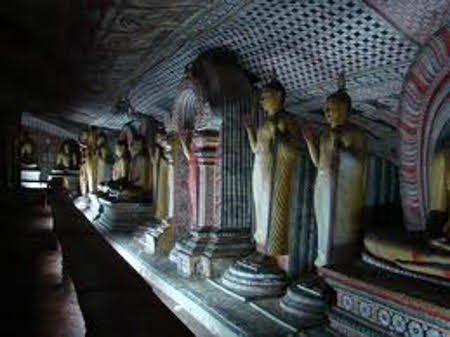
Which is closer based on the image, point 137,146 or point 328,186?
point 328,186

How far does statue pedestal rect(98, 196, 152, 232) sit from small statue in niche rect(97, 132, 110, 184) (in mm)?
2343

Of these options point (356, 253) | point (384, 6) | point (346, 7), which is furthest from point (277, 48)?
point (356, 253)

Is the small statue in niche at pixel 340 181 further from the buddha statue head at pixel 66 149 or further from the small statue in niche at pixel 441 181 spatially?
the buddha statue head at pixel 66 149

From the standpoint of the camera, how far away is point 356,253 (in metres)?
3.35

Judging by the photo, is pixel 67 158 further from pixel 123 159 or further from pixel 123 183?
pixel 123 183

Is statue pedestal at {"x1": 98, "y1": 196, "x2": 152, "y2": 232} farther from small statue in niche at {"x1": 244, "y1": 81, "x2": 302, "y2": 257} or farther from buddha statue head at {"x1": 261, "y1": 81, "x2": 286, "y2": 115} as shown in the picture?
buddha statue head at {"x1": 261, "y1": 81, "x2": 286, "y2": 115}

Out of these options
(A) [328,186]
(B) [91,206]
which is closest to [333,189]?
(A) [328,186]

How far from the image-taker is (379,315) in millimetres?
2588

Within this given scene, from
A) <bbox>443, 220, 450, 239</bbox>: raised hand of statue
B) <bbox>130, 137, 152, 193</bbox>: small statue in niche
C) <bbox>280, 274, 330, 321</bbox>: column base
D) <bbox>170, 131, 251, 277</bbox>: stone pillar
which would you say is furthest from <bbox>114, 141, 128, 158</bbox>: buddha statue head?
<bbox>443, 220, 450, 239</bbox>: raised hand of statue

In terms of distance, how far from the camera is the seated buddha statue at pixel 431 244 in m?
2.49

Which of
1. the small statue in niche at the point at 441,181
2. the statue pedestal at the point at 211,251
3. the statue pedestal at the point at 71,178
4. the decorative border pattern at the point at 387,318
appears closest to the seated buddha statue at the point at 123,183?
the statue pedestal at the point at 211,251

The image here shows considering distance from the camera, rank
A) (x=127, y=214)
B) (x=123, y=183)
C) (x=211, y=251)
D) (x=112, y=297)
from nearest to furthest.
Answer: (x=112, y=297) → (x=211, y=251) → (x=127, y=214) → (x=123, y=183)

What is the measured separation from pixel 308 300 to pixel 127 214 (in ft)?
15.3

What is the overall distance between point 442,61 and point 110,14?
8.40ft
